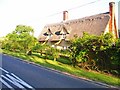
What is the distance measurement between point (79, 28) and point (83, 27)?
138cm

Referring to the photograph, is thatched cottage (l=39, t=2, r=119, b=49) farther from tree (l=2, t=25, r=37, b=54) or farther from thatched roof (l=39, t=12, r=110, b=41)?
tree (l=2, t=25, r=37, b=54)

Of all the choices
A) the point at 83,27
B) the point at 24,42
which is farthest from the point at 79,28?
the point at 24,42

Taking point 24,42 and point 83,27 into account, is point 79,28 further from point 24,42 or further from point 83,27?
point 24,42

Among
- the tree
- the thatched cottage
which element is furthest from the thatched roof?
the tree

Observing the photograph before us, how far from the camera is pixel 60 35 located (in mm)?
49188

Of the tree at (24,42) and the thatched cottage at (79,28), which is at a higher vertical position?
the thatched cottage at (79,28)

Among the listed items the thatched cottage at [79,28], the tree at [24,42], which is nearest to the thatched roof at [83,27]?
the thatched cottage at [79,28]

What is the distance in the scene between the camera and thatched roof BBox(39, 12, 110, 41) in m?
38.9

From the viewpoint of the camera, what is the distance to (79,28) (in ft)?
146

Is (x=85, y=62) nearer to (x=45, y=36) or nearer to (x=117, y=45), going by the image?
(x=117, y=45)

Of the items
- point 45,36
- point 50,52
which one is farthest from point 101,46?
point 45,36

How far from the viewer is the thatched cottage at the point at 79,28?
38.5 metres

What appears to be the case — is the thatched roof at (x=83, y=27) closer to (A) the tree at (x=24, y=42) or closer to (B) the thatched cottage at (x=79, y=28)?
(B) the thatched cottage at (x=79, y=28)

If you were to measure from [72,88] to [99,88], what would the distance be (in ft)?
5.35
